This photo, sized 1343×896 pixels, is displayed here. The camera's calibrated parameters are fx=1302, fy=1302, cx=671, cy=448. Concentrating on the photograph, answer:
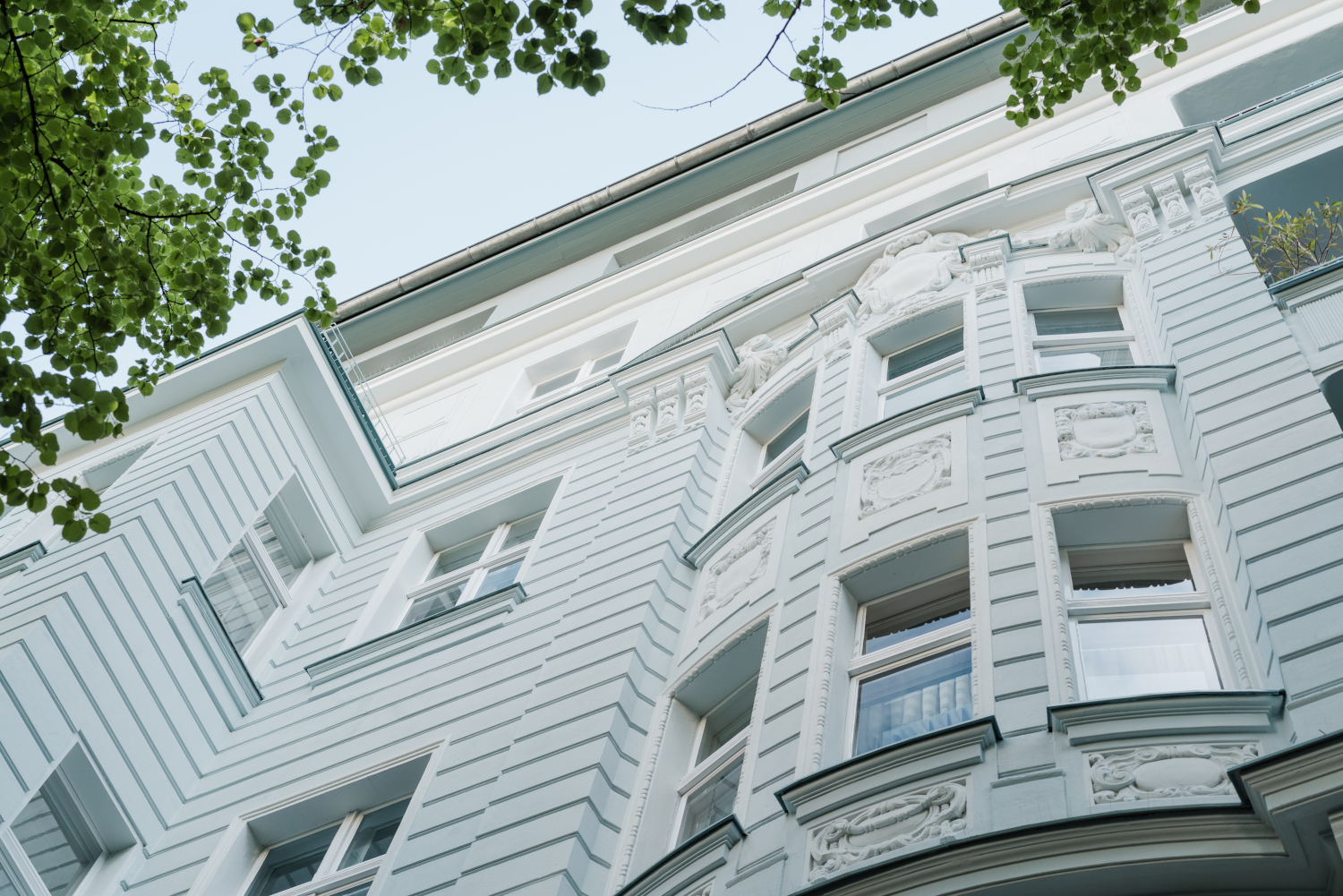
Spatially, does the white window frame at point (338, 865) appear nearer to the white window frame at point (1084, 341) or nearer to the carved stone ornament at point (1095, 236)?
the white window frame at point (1084, 341)

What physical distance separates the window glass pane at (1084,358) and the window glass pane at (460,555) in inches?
315

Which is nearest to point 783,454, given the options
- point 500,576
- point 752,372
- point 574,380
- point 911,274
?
point 752,372

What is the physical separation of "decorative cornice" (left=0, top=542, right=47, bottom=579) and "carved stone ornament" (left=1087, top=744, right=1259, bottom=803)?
11016mm

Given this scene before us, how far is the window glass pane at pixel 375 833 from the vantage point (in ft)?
38.2

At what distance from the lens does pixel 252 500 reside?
15391mm

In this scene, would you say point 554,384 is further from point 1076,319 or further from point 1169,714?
point 1169,714

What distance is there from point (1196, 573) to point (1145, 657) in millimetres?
954

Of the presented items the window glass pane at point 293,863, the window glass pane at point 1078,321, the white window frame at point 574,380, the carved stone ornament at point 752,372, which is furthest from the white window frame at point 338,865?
the white window frame at point 574,380

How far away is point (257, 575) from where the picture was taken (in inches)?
632

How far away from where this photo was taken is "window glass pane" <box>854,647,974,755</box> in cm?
810

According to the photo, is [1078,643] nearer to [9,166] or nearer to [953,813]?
[953,813]

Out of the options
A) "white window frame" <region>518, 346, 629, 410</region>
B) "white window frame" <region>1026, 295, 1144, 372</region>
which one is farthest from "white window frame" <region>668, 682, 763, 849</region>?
"white window frame" <region>518, 346, 629, 410</region>

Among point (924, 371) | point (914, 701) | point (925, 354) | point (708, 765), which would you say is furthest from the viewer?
point (925, 354)

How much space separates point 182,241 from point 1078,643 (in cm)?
696
